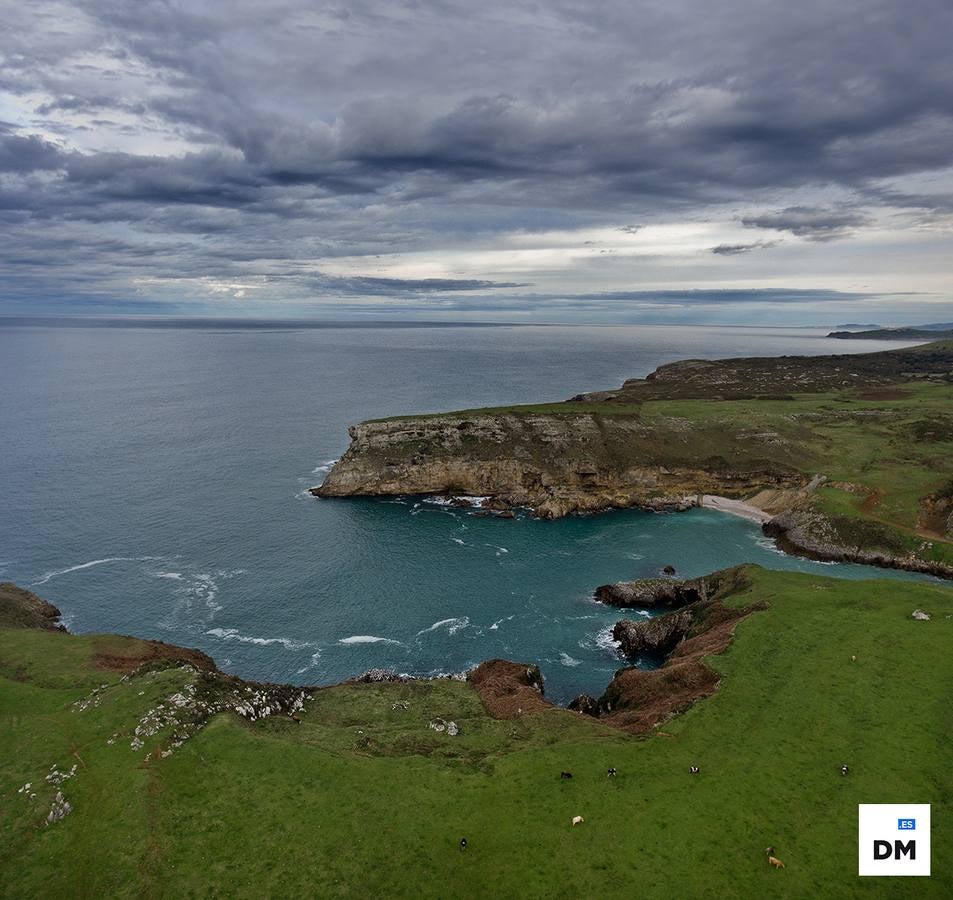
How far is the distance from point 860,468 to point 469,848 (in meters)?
105


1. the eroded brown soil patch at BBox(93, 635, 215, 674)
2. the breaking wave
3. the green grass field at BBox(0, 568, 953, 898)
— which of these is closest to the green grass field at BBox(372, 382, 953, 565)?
the breaking wave

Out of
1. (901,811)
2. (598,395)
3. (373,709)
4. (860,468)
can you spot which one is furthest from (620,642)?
(598,395)

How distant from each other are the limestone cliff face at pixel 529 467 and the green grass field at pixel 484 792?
63.4 metres

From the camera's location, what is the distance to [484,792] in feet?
105

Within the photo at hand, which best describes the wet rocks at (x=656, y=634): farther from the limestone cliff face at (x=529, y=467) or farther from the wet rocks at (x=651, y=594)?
the limestone cliff face at (x=529, y=467)

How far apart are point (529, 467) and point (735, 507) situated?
120ft

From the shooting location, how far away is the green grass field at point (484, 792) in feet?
87.6

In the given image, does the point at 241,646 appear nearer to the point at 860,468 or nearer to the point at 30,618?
the point at 30,618

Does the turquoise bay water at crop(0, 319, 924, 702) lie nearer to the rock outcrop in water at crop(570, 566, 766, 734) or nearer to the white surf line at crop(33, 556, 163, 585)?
the white surf line at crop(33, 556, 163, 585)

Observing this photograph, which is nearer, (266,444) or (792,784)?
(792,784)

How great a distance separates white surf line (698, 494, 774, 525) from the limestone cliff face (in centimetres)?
225

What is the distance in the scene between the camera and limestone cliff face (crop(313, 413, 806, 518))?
10675cm

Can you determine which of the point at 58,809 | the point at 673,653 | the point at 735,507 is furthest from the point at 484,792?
the point at 735,507

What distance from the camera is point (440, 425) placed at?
113500mm
